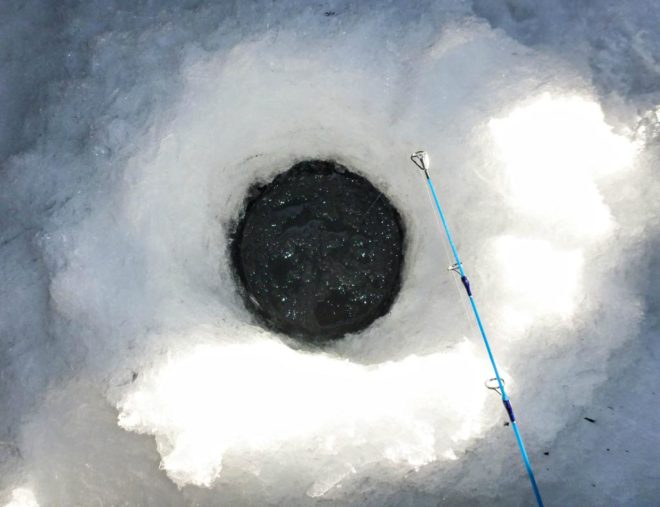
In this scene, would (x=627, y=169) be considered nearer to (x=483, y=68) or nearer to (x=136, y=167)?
(x=483, y=68)

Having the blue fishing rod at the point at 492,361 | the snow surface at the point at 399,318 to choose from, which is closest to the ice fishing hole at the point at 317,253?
the snow surface at the point at 399,318

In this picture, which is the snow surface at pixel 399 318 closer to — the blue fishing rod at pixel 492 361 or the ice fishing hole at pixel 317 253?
the blue fishing rod at pixel 492 361

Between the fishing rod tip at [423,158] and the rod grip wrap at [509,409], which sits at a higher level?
the fishing rod tip at [423,158]

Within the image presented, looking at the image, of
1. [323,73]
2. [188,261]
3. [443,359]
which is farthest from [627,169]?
[188,261]

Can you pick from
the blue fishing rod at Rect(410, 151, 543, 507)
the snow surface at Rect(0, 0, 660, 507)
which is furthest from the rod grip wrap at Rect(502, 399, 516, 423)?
the snow surface at Rect(0, 0, 660, 507)

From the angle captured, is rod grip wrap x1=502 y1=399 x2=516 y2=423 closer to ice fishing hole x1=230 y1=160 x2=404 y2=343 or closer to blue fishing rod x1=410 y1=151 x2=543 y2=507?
blue fishing rod x1=410 y1=151 x2=543 y2=507

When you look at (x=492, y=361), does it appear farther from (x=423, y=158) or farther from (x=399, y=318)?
(x=423, y=158)
